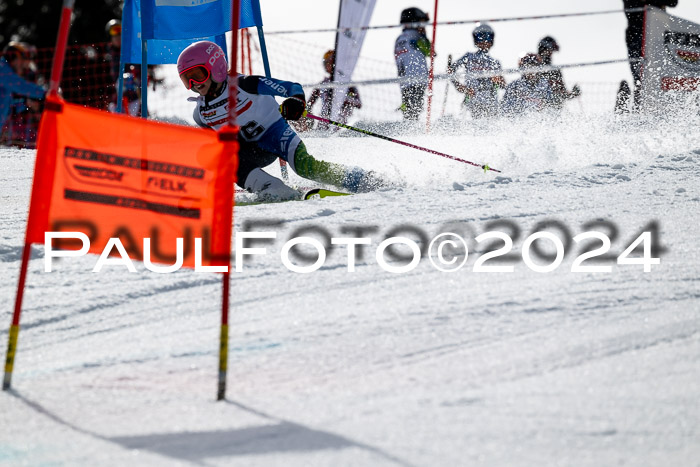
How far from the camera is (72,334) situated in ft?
13.8

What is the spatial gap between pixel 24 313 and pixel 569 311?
8.08 ft

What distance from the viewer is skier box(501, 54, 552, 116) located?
36.5ft

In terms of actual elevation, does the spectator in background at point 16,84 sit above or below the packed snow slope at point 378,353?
above

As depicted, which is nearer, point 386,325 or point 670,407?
point 670,407

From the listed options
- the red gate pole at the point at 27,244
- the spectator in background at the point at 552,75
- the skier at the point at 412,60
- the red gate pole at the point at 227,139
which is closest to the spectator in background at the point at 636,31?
the spectator in background at the point at 552,75

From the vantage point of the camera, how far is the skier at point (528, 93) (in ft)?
36.5

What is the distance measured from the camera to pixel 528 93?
1129 cm

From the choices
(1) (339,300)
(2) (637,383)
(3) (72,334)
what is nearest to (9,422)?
(3) (72,334)

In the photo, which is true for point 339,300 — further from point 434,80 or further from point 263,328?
point 434,80

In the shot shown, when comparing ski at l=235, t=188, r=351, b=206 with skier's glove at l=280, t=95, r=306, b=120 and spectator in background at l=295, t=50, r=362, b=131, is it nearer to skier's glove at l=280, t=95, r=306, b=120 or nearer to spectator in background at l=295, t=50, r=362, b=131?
skier's glove at l=280, t=95, r=306, b=120

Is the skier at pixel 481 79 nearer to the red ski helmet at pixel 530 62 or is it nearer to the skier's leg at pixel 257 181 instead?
the red ski helmet at pixel 530 62

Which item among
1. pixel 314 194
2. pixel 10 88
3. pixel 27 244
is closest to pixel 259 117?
pixel 314 194

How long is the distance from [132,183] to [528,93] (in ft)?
27.9

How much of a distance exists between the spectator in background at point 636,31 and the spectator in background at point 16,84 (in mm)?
6999
